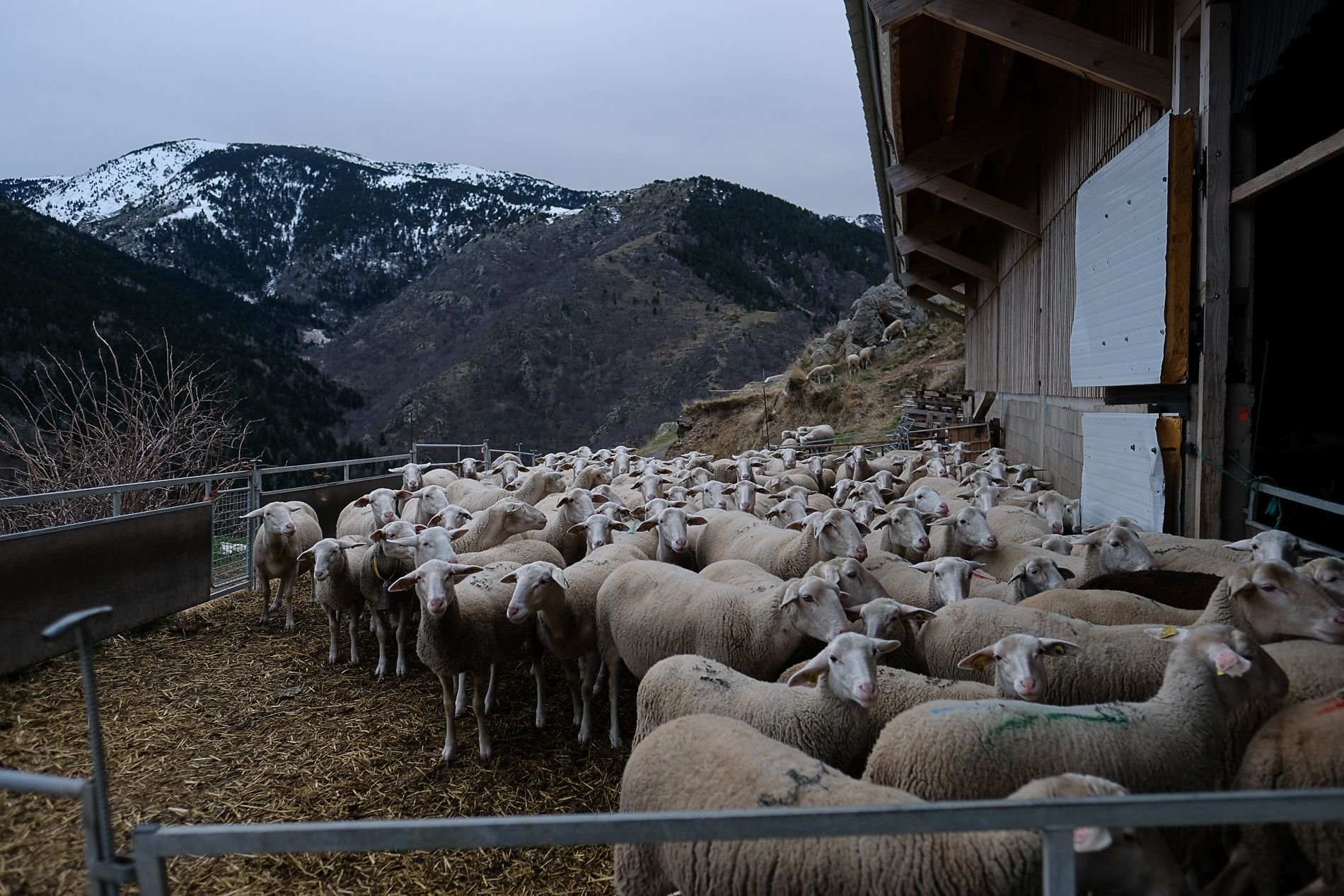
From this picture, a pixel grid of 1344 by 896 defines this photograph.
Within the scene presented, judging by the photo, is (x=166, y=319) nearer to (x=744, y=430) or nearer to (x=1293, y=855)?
(x=744, y=430)

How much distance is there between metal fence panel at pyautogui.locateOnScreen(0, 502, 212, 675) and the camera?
6.27m

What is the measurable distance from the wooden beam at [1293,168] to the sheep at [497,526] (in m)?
6.21

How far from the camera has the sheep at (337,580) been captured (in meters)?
6.92

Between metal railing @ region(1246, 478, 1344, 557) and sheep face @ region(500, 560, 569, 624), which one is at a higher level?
metal railing @ region(1246, 478, 1344, 557)

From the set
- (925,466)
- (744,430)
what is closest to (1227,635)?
(925,466)

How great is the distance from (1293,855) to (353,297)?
95.7m

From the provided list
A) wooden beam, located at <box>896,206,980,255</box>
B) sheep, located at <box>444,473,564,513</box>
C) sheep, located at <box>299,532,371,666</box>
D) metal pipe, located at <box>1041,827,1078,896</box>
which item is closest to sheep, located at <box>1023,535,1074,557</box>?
metal pipe, located at <box>1041,827,1078,896</box>

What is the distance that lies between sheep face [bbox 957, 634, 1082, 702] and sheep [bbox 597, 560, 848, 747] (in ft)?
3.13

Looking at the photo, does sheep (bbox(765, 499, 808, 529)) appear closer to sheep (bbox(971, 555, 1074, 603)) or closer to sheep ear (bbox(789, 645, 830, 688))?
sheep (bbox(971, 555, 1074, 603))

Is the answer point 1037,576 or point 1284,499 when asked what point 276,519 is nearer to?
point 1037,576

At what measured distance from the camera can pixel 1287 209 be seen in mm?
6746

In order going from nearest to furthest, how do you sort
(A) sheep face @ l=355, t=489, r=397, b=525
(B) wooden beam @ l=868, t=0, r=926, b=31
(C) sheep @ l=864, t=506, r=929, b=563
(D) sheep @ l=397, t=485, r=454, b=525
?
(B) wooden beam @ l=868, t=0, r=926, b=31 < (C) sheep @ l=864, t=506, r=929, b=563 < (A) sheep face @ l=355, t=489, r=397, b=525 < (D) sheep @ l=397, t=485, r=454, b=525

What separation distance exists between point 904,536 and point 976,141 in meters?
5.61

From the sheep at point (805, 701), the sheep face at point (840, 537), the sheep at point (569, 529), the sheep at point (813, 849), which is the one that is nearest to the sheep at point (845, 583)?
the sheep face at point (840, 537)
